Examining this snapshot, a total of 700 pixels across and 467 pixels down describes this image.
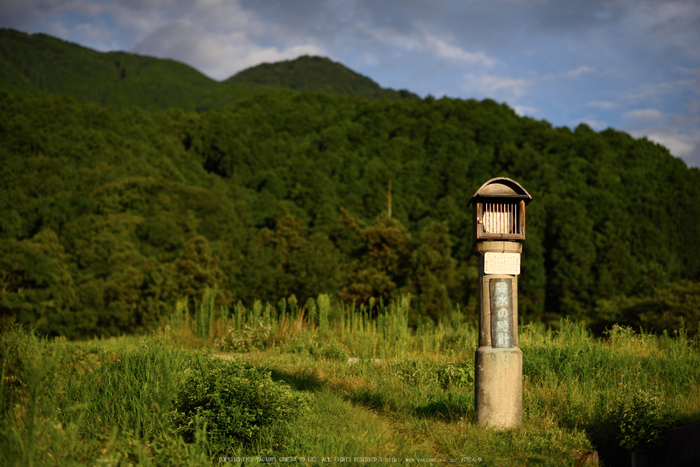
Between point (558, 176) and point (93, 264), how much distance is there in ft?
120

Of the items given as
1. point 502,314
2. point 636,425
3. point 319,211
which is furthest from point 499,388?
point 319,211

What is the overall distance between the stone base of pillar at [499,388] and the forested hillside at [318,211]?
275 inches

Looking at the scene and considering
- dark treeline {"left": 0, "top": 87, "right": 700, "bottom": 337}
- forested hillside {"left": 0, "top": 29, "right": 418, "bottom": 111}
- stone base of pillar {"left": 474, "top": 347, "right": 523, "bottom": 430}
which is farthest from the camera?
forested hillside {"left": 0, "top": 29, "right": 418, "bottom": 111}

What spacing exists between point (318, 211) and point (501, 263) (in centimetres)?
3679

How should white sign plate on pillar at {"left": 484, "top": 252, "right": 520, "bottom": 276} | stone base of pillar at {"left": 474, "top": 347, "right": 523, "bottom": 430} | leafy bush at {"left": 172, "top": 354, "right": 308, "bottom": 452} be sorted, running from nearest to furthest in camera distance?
1. leafy bush at {"left": 172, "top": 354, "right": 308, "bottom": 452}
2. stone base of pillar at {"left": 474, "top": 347, "right": 523, "bottom": 430}
3. white sign plate on pillar at {"left": 484, "top": 252, "right": 520, "bottom": 276}

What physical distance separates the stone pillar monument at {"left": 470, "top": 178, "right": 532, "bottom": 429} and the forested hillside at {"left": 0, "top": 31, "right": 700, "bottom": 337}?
6.97m

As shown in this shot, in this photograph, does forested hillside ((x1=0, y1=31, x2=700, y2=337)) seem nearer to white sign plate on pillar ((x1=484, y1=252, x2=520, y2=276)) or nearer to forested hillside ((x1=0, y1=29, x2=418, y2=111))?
forested hillside ((x1=0, y1=29, x2=418, y2=111))

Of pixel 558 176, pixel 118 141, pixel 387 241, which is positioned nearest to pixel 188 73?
pixel 118 141

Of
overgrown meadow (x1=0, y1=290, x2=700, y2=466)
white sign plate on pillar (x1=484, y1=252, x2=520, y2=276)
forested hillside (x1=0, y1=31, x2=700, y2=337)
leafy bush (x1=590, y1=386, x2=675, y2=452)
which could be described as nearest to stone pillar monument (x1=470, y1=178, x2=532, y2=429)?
white sign plate on pillar (x1=484, y1=252, x2=520, y2=276)

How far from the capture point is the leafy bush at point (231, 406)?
3840 millimetres

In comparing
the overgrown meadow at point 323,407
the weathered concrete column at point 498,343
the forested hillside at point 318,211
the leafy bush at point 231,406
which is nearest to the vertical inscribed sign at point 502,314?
the weathered concrete column at point 498,343

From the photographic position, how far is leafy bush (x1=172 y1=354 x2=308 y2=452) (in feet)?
12.6

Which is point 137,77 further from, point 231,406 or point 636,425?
point 636,425

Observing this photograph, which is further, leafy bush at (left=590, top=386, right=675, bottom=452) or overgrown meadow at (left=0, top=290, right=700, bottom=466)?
leafy bush at (left=590, top=386, right=675, bottom=452)
